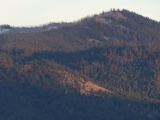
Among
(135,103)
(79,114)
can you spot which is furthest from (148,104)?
(79,114)

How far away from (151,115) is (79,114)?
1738 centimetres

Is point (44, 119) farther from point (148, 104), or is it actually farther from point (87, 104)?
point (148, 104)

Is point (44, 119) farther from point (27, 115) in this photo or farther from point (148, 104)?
point (148, 104)

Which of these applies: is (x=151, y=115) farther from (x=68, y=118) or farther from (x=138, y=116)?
(x=68, y=118)

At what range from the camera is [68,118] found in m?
198

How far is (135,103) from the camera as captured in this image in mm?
196500

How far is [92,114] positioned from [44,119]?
10.8 m

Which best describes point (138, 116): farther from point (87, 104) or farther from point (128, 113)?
point (87, 104)

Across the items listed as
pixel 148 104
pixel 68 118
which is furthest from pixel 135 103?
pixel 68 118

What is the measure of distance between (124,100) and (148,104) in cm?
640

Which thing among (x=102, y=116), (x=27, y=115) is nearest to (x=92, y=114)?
(x=102, y=116)

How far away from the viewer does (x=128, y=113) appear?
191625 millimetres

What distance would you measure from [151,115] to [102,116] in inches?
436

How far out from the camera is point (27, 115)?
200 m
